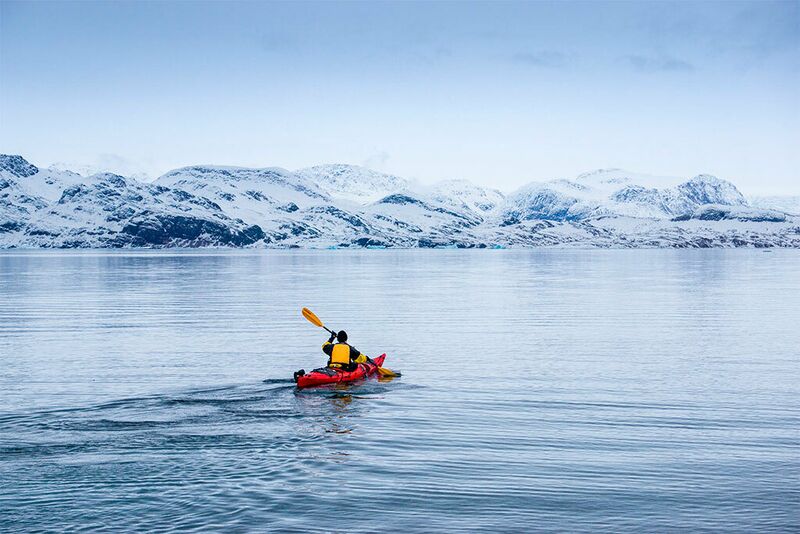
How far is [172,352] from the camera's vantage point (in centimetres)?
3972

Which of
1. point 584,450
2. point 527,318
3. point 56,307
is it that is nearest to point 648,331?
point 527,318

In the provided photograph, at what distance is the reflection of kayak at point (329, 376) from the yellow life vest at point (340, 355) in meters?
0.34

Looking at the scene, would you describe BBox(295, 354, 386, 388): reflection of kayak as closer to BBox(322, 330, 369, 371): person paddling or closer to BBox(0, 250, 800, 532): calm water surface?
BBox(322, 330, 369, 371): person paddling

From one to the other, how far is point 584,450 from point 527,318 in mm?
36184

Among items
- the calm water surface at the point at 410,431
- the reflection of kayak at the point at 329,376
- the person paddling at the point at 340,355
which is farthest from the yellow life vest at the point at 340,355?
the calm water surface at the point at 410,431

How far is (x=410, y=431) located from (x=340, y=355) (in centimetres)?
716

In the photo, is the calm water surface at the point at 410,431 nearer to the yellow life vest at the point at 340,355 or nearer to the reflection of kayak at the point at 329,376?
the reflection of kayak at the point at 329,376

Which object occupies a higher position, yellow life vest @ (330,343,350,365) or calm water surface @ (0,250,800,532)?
yellow life vest @ (330,343,350,365)

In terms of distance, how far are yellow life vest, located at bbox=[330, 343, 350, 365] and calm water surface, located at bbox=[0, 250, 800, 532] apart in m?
1.09

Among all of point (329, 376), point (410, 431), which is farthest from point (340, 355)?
point (410, 431)

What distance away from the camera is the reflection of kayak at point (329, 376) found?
2878cm

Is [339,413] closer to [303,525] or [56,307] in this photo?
[303,525]

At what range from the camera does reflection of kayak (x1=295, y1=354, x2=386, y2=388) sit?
A: 28.8m

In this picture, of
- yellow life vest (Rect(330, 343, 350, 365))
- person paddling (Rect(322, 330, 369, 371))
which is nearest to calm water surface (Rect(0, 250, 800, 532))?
person paddling (Rect(322, 330, 369, 371))
